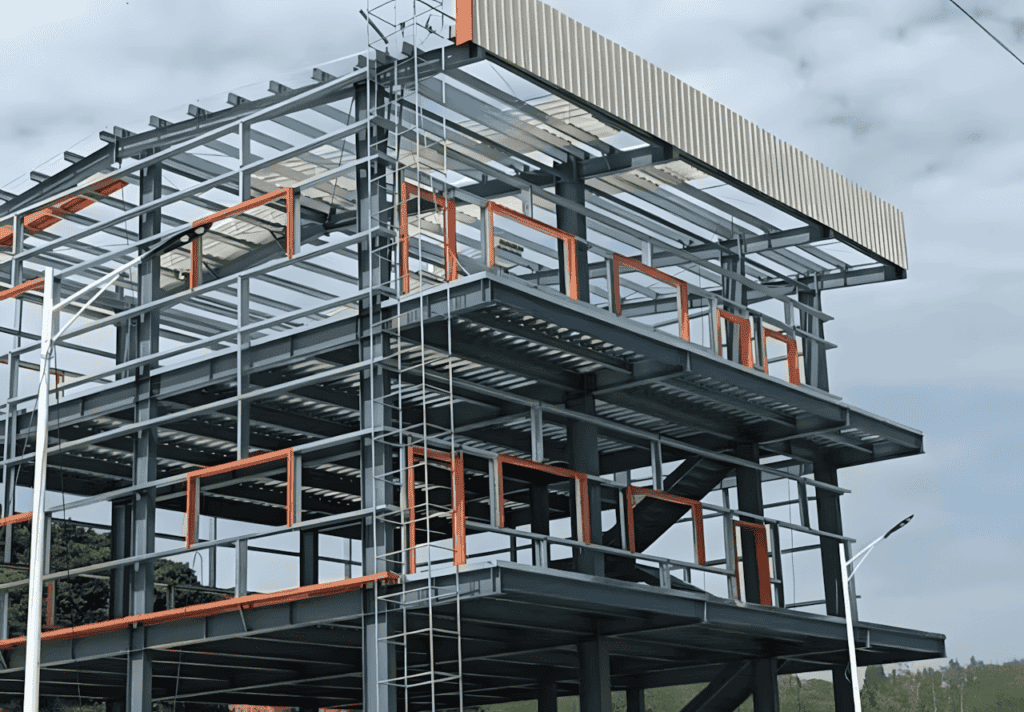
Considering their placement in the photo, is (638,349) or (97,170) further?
(97,170)

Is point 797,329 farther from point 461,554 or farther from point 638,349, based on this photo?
point 461,554

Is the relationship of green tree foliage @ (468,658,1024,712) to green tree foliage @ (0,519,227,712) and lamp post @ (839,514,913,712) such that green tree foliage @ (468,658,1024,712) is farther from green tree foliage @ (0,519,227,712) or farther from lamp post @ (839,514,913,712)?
lamp post @ (839,514,913,712)

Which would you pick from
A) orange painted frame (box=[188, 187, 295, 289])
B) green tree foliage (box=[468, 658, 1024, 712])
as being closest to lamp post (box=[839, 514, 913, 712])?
orange painted frame (box=[188, 187, 295, 289])

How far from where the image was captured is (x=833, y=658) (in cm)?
3269

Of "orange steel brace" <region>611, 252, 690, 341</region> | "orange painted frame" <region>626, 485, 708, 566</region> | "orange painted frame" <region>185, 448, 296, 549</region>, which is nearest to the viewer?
"orange painted frame" <region>185, 448, 296, 549</region>

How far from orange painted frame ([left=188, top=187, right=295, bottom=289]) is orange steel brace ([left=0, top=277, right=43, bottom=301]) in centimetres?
452

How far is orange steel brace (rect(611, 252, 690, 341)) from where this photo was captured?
24.3 m

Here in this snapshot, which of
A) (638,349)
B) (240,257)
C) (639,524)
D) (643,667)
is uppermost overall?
(240,257)

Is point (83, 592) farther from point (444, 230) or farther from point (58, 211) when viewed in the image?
point (444, 230)

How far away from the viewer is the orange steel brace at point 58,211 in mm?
28984

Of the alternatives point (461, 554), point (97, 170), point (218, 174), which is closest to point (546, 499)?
point (461, 554)

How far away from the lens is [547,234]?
2320cm

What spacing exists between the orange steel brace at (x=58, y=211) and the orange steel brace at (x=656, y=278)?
10.9 meters

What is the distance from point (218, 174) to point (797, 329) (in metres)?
12.5
